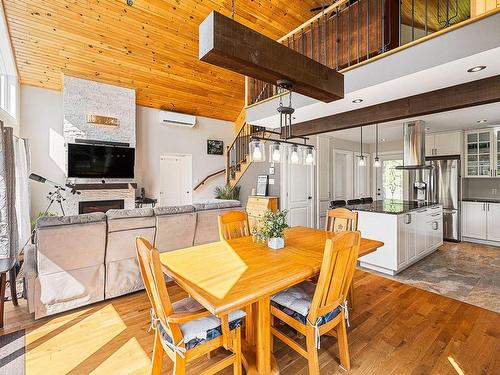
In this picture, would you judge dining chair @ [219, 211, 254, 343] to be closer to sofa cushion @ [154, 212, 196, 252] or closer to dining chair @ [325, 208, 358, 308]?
sofa cushion @ [154, 212, 196, 252]

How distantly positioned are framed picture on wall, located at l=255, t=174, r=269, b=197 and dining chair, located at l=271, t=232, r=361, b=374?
416cm

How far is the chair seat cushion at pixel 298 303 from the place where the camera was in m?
1.67

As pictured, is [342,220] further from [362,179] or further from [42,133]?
[42,133]

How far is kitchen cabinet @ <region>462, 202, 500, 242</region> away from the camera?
5.01 metres

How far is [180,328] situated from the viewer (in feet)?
4.83

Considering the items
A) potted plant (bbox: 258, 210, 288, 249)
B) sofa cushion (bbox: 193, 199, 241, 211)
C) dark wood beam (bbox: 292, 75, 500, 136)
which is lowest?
potted plant (bbox: 258, 210, 288, 249)

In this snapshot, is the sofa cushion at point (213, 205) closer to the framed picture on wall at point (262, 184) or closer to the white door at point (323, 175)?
the framed picture on wall at point (262, 184)

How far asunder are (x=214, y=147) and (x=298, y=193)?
2813mm

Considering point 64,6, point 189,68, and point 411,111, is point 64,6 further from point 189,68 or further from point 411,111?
point 411,111

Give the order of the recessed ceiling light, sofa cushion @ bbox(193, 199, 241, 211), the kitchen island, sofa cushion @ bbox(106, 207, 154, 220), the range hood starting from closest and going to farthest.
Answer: the recessed ceiling light, sofa cushion @ bbox(106, 207, 154, 220), sofa cushion @ bbox(193, 199, 241, 211), the kitchen island, the range hood

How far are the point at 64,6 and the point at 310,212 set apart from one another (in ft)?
19.2

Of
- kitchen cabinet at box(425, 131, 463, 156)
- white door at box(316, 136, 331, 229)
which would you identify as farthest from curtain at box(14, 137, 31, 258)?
kitchen cabinet at box(425, 131, 463, 156)

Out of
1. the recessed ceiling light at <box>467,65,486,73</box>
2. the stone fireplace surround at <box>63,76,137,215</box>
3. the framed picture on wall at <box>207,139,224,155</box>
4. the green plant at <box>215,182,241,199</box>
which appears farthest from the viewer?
the framed picture on wall at <box>207,139,224,155</box>

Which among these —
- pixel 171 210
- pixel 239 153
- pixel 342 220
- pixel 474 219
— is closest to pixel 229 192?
pixel 239 153
